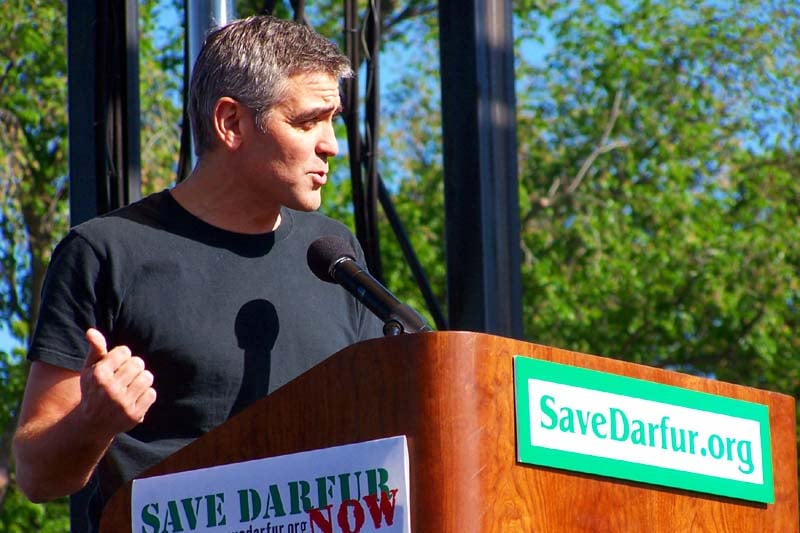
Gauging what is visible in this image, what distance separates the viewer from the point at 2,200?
11359 mm

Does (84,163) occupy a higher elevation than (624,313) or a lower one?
lower

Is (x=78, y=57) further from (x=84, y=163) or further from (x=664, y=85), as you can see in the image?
(x=664, y=85)

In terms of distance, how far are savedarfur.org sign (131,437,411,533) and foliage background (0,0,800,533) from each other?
12.1 meters

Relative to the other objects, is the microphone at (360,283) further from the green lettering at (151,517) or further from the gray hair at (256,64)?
the green lettering at (151,517)

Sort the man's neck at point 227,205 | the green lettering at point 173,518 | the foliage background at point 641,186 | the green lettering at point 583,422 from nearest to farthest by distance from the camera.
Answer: the green lettering at point 583,422
the green lettering at point 173,518
the man's neck at point 227,205
the foliage background at point 641,186

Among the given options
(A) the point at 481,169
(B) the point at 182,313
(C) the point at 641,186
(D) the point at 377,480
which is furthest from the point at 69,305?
(C) the point at 641,186

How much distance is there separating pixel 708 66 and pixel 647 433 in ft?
49.7

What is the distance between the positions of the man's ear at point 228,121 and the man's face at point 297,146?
0.05m

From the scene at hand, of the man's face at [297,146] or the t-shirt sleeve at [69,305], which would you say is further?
the man's face at [297,146]

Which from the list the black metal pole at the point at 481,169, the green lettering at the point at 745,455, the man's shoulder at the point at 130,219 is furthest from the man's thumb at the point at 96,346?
the black metal pole at the point at 481,169

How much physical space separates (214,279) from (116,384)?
582mm

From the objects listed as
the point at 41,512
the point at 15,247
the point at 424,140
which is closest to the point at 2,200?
the point at 15,247

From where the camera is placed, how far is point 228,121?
103 inches

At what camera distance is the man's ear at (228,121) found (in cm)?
258
